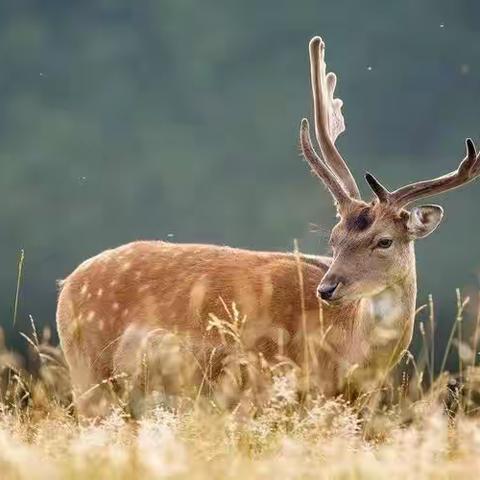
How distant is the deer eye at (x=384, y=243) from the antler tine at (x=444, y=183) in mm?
264

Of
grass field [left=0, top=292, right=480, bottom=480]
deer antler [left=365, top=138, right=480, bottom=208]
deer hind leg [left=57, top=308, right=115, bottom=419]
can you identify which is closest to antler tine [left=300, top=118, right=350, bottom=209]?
deer antler [left=365, top=138, right=480, bottom=208]

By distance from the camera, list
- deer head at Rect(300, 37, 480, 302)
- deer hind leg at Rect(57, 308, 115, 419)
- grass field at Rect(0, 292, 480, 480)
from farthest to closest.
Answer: deer hind leg at Rect(57, 308, 115, 419), deer head at Rect(300, 37, 480, 302), grass field at Rect(0, 292, 480, 480)

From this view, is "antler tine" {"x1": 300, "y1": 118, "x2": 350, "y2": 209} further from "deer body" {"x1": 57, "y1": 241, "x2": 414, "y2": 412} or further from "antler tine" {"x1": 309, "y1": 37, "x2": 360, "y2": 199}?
"deer body" {"x1": 57, "y1": 241, "x2": 414, "y2": 412}

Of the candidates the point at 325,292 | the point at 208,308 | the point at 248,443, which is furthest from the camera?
the point at 208,308

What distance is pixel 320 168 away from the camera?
22.1ft

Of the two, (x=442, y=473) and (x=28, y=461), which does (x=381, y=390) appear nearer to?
(x=442, y=473)

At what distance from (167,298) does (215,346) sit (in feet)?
1.78

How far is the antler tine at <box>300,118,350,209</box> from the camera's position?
256 inches

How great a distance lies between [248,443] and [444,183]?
283 centimetres

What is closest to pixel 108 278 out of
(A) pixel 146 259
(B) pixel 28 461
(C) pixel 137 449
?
(A) pixel 146 259

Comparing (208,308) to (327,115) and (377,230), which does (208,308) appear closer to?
(377,230)

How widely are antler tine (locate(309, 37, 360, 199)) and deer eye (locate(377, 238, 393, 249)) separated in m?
0.57

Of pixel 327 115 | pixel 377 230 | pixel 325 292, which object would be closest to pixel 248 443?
pixel 325 292

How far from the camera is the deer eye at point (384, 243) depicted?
608cm
